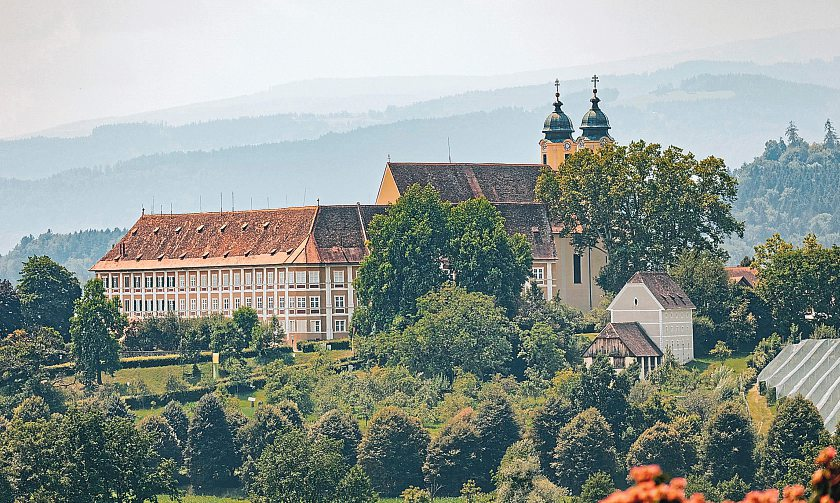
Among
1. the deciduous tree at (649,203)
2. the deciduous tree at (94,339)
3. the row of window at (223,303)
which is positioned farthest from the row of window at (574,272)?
the deciduous tree at (94,339)

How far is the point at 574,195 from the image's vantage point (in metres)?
127

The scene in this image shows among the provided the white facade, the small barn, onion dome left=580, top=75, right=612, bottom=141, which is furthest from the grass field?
onion dome left=580, top=75, right=612, bottom=141

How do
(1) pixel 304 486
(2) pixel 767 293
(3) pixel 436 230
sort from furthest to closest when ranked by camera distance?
1. (3) pixel 436 230
2. (2) pixel 767 293
3. (1) pixel 304 486

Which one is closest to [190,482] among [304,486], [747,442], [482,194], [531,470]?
[304,486]

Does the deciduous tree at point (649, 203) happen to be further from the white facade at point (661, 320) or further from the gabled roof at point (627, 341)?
the gabled roof at point (627, 341)

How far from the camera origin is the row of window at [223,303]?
130 metres

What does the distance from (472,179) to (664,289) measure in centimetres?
3069

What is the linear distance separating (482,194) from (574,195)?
46.9ft

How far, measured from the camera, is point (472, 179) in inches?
5595

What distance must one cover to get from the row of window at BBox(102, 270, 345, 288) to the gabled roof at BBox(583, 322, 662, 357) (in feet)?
79.3

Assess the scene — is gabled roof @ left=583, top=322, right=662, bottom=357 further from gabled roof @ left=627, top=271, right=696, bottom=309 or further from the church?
Result: the church

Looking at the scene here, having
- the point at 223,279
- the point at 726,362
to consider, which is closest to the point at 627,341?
the point at 726,362

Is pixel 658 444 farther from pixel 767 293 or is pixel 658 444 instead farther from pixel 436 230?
pixel 436 230

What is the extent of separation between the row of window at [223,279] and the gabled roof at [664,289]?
24288 millimetres
